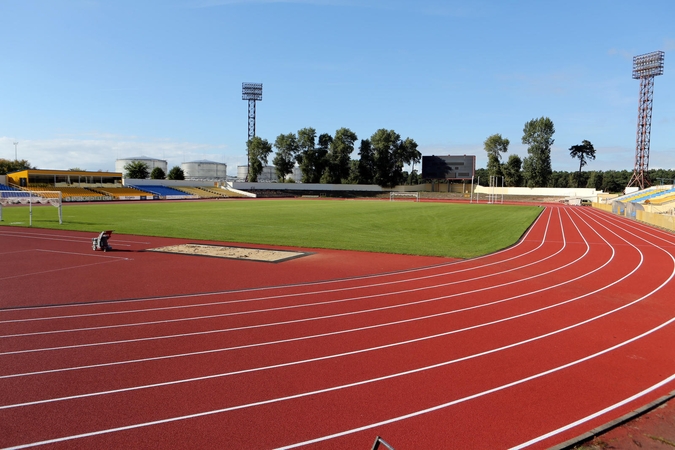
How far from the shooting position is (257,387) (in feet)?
17.7

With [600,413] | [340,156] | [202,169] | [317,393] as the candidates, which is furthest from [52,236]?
[202,169]

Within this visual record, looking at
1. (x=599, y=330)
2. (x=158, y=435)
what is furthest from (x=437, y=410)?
(x=599, y=330)

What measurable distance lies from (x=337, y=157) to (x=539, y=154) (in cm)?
4065

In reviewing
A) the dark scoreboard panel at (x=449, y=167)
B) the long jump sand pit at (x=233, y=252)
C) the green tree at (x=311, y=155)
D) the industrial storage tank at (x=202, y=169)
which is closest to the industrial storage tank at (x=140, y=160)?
the industrial storage tank at (x=202, y=169)

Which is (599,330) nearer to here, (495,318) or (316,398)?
(495,318)

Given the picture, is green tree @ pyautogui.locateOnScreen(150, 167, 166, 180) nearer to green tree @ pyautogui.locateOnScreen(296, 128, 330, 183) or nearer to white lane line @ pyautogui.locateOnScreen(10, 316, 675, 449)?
green tree @ pyautogui.locateOnScreen(296, 128, 330, 183)

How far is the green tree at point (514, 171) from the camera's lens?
279ft

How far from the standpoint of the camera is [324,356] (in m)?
6.44

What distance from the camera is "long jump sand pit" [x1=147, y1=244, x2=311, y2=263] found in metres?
15.0

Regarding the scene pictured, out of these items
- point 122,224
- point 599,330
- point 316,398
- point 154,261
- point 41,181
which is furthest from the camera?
point 41,181

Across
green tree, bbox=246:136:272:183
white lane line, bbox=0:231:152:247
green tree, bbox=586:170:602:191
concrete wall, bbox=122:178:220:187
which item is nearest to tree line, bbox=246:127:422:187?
green tree, bbox=246:136:272:183

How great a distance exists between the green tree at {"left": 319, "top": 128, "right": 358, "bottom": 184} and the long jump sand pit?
7551 centimetres

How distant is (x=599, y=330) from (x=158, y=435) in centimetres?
756

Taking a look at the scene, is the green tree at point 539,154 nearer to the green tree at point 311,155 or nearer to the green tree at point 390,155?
the green tree at point 390,155
